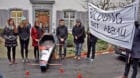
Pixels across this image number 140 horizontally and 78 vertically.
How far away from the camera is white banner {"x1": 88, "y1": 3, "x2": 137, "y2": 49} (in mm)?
11664

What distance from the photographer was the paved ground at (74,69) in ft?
47.0

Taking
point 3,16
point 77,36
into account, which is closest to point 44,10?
point 3,16

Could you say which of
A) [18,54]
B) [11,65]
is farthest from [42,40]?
[18,54]

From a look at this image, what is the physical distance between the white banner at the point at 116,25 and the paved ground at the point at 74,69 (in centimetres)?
206

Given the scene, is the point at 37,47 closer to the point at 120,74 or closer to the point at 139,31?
the point at 120,74

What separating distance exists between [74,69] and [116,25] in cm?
401

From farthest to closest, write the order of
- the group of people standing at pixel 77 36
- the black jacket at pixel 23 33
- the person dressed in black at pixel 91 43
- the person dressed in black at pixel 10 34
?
the group of people standing at pixel 77 36, the person dressed in black at pixel 91 43, the black jacket at pixel 23 33, the person dressed in black at pixel 10 34

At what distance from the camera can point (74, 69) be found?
15578mm

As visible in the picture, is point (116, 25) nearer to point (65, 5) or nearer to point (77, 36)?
point (77, 36)

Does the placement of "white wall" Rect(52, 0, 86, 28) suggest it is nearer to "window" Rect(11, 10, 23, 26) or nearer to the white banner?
"window" Rect(11, 10, 23, 26)

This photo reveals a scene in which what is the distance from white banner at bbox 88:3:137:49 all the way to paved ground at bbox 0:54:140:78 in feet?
6.77

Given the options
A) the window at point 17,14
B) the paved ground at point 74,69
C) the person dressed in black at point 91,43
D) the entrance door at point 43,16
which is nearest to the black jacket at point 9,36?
the paved ground at point 74,69

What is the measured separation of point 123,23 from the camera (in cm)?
1187

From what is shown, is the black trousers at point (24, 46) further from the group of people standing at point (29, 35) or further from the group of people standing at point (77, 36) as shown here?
the group of people standing at point (77, 36)
